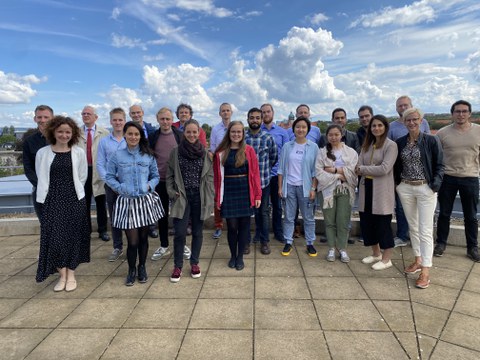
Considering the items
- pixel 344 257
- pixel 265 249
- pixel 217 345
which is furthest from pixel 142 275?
pixel 344 257

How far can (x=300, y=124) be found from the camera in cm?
406

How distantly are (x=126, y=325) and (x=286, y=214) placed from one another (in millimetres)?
2448

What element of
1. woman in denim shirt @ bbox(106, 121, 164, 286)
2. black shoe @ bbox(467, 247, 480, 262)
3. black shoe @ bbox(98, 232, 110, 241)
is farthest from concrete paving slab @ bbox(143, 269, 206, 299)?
black shoe @ bbox(467, 247, 480, 262)

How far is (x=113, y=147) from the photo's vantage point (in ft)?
13.1

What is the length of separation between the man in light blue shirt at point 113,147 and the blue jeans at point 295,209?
2316 mm

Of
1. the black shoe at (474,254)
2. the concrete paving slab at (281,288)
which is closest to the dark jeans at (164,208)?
the concrete paving slab at (281,288)

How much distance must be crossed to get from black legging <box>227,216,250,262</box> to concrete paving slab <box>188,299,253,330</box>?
85cm

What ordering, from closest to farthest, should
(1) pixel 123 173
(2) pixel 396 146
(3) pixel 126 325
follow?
1. (3) pixel 126 325
2. (1) pixel 123 173
3. (2) pixel 396 146

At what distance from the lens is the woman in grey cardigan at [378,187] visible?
3564mm

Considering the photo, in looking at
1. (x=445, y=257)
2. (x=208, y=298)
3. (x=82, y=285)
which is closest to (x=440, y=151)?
(x=445, y=257)

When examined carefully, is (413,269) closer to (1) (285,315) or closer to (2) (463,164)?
(2) (463,164)

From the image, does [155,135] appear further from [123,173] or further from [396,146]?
[396,146]

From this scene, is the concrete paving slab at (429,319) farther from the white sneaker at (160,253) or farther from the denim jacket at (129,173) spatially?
the white sneaker at (160,253)

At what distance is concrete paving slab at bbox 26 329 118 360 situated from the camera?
2.31m
